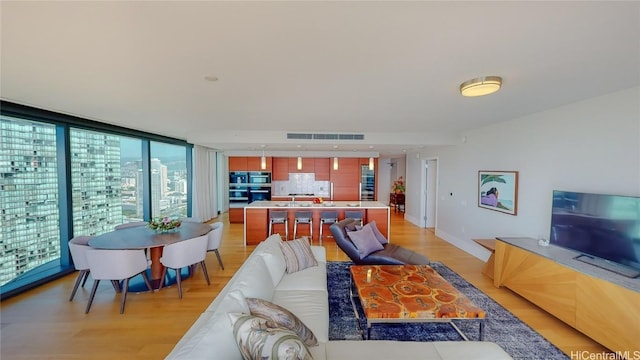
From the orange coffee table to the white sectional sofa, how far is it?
387 mm

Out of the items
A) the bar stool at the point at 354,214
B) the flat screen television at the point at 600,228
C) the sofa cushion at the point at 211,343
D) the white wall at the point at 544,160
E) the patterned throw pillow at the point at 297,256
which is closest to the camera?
the sofa cushion at the point at 211,343

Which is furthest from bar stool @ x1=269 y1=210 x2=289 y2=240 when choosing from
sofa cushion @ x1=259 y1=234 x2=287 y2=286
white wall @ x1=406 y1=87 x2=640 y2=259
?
white wall @ x1=406 y1=87 x2=640 y2=259

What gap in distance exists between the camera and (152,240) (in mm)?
3545

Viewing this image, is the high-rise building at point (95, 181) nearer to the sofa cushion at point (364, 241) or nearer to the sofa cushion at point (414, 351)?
the sofa cushion at point (364, 241)

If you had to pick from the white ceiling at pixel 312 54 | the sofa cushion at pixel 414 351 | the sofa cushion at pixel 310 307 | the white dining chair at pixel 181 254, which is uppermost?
the white ceiling at pixel 312 54

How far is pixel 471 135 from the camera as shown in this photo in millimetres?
5367

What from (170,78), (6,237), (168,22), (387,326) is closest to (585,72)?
(387,326)

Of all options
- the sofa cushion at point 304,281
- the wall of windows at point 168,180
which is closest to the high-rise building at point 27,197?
the wall of windows at point 168,180

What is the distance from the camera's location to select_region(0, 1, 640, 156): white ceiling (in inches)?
56.9

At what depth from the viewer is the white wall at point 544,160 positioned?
8.99 ft

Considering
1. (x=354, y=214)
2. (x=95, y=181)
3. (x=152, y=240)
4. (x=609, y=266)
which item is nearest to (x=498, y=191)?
(x=609, y=266)

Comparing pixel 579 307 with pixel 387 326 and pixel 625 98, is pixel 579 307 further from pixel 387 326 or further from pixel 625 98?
pixel 625 98

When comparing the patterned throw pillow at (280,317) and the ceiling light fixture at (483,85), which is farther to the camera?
the ceiling light fixture at (483,85)

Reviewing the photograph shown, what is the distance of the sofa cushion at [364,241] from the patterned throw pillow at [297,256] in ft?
2.80
